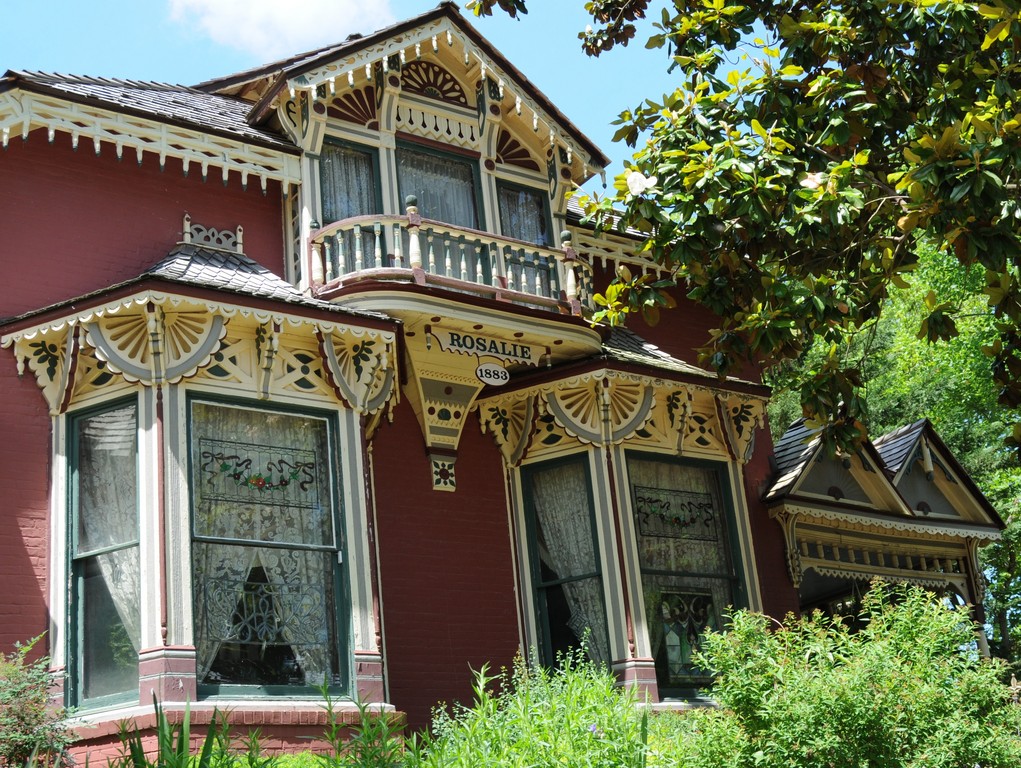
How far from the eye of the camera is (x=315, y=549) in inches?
531

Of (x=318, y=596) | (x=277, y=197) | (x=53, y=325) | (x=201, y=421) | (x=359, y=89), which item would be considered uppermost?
(x=359, y=89)

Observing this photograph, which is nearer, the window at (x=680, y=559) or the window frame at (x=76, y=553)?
the window frame at (x=76, y=553)

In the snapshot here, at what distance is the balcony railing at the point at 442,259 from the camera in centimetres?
1502

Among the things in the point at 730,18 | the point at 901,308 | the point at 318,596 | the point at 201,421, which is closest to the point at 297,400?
the point at 201,421

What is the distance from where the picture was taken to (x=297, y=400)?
1390 cm

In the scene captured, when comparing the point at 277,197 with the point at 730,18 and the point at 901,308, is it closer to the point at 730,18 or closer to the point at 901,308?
the point at 730,18

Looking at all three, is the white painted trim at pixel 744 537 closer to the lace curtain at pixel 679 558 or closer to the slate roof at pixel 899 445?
the lace curtain at pixel 679 558

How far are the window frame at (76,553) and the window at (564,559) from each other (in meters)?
5.42

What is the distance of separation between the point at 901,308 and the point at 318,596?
23924mm

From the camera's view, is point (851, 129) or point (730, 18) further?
point (730, 18)

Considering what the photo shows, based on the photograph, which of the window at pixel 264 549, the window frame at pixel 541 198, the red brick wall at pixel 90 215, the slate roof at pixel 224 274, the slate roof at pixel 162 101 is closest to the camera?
the window at pixel 264 549

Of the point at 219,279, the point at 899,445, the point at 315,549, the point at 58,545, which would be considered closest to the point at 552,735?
the point at 315,549

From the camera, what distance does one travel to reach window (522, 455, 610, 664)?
1590 cm

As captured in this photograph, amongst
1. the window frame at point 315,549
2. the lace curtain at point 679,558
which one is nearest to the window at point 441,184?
the window frame at point 315,549
